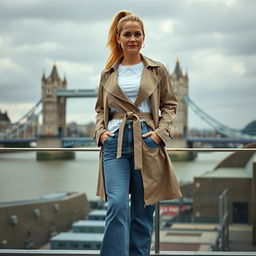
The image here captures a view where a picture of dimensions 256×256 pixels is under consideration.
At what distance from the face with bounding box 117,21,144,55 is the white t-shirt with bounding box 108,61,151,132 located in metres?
0.07

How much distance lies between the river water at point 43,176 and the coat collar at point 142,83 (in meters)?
0.91

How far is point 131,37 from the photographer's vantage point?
1695mm

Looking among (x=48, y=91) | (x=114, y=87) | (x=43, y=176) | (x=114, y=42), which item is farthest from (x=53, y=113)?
(x=114, y=87)

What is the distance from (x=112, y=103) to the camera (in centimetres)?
170

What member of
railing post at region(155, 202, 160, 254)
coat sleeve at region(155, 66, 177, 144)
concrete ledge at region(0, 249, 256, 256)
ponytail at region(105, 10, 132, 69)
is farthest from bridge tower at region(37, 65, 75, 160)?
coat sleeve at region(155, 66, 177, 144)

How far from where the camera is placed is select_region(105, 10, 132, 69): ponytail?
1774 mm

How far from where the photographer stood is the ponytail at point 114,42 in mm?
1774

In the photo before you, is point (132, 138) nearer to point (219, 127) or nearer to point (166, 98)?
point (166, 98)

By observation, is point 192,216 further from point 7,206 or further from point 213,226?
point 7,206

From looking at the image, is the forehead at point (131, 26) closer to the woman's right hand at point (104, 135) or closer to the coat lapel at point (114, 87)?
the coat lapel at point (114, 87)

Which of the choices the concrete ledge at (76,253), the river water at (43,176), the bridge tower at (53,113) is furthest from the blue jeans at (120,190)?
the bridge tower at (53,113)

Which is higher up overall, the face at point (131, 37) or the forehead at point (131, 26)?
the forehead at point (131, 26)

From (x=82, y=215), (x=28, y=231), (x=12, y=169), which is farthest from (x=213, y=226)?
(x=12, y=169)

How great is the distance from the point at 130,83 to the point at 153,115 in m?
0.14
